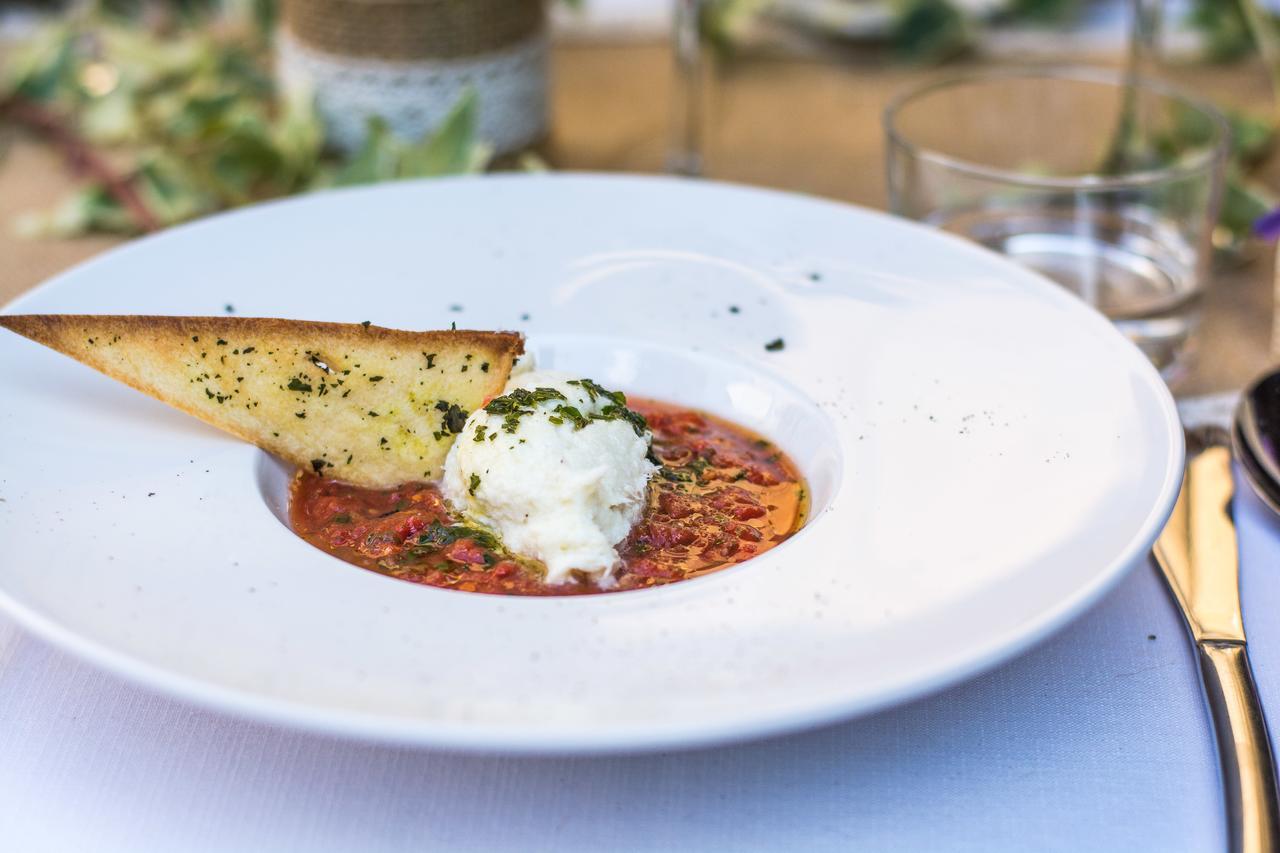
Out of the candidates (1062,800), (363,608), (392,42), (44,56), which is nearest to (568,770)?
(363,608)

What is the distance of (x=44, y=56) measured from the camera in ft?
11.9

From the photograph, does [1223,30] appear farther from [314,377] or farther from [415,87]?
[314,377]

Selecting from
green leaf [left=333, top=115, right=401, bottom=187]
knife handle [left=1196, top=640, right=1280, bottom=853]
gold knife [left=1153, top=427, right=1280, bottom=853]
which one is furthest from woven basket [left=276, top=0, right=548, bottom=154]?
knife handle [left=1196, top=640, right=1280, bottom=853]

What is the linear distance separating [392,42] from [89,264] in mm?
1221

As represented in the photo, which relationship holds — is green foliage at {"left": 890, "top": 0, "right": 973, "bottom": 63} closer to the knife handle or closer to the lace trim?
the lace trim

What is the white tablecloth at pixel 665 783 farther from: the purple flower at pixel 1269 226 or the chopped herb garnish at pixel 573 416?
the purple flower at pixel 1269 226

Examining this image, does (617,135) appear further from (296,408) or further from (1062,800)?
(1062,800)

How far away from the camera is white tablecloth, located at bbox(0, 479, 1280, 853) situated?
55.3 inches

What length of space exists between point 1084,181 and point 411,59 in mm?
1674

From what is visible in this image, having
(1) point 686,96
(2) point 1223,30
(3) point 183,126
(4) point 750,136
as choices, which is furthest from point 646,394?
(2) point 1223,30

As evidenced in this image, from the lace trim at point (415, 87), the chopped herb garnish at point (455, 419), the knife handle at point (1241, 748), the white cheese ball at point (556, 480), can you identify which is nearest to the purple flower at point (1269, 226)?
the knife handle at point (1241, 748)

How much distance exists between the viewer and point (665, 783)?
4.80 feet

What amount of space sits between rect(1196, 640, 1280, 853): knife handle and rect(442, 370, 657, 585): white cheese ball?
30.1 inches

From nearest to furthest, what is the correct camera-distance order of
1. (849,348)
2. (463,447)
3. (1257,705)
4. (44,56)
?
(1257,705), (463,447), (849,348), (44,56)
